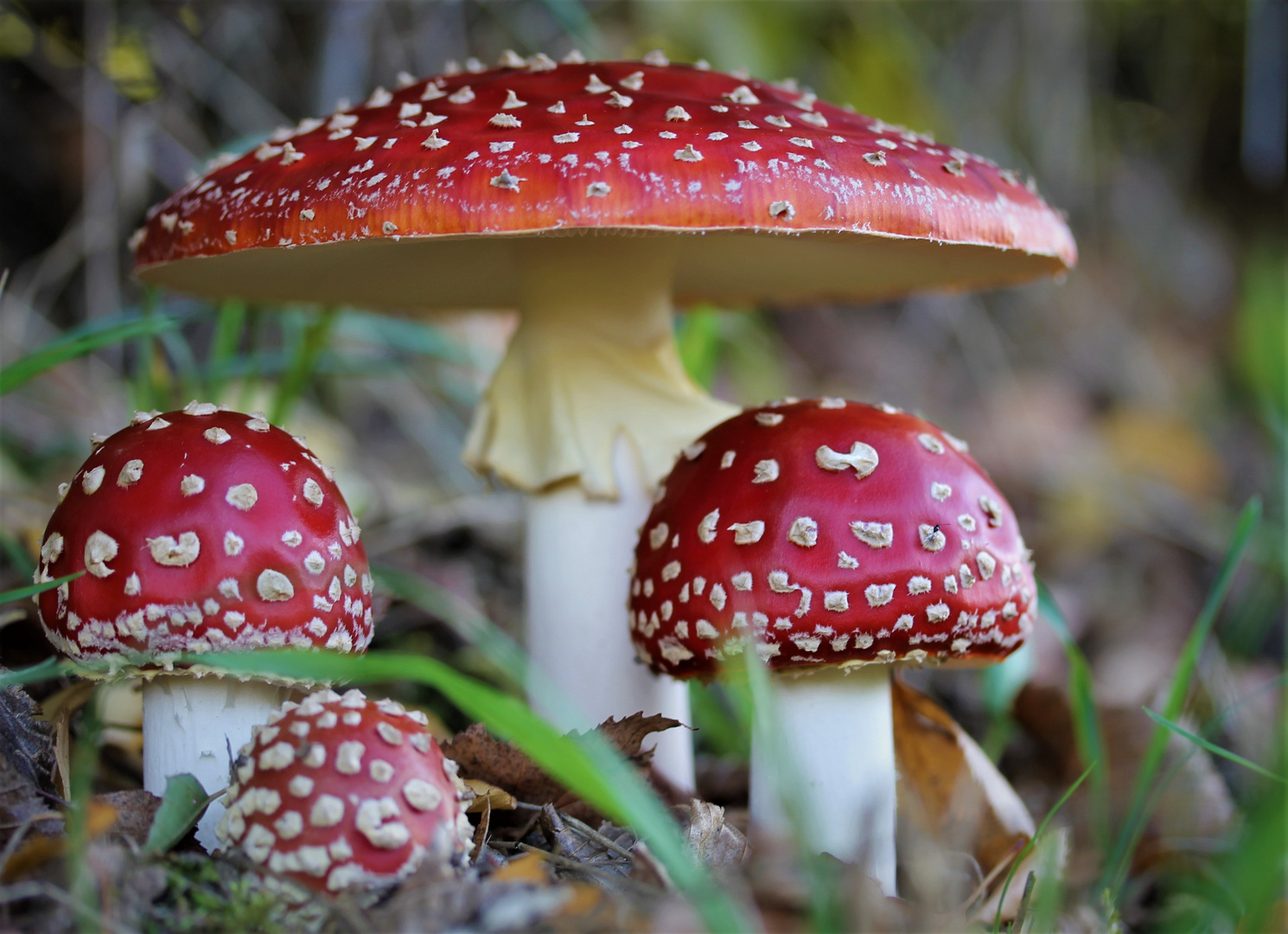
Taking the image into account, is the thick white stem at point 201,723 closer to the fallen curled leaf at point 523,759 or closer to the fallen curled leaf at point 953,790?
the fallen curled leaf at point 523,759

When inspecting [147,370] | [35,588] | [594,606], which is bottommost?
[594,606]

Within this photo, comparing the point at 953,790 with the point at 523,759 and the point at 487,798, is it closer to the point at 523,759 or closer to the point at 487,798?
the point at 523,759

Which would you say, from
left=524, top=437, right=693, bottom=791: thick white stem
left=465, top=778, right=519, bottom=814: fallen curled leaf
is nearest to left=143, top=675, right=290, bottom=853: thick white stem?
left=465, top=778, right=519, bottom=814: fallen curled leaf

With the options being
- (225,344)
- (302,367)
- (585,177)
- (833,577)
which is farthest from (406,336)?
(833,577)

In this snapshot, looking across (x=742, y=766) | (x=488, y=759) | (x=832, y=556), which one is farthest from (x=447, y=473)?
(x=832, y=556)

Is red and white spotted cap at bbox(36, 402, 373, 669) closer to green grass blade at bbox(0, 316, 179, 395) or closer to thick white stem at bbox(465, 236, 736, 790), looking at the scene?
green grass blade at bbox(0, 316, 179, 395)

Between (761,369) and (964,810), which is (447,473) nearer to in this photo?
(761,369)
